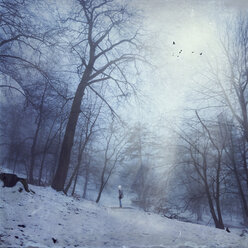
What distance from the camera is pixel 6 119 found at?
16125 millimetres

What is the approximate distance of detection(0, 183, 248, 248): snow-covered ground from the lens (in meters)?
2.65

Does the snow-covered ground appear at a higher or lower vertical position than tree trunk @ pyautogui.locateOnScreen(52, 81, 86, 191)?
lower

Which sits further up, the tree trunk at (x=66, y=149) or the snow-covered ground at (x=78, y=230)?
the tree trunk at (x=66, y=149)

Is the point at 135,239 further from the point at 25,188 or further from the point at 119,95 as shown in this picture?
the point at 119,95

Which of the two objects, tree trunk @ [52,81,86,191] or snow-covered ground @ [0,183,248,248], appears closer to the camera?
snow-covered ground @ [0,183,248,248]

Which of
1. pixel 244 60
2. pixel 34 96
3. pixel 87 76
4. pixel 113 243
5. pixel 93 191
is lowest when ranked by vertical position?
pixel 93 191

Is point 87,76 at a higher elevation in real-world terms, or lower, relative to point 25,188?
higher

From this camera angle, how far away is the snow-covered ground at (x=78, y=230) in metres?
2.65

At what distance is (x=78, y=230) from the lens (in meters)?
3.29

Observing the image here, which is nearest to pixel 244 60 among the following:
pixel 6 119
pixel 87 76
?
pixel 87 76

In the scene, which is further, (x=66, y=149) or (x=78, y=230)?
(x=66, y=149)

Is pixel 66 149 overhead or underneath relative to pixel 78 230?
overhead

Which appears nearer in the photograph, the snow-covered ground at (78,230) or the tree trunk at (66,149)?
the snow-covered ground at (78,230)

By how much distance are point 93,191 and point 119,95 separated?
30.7m
